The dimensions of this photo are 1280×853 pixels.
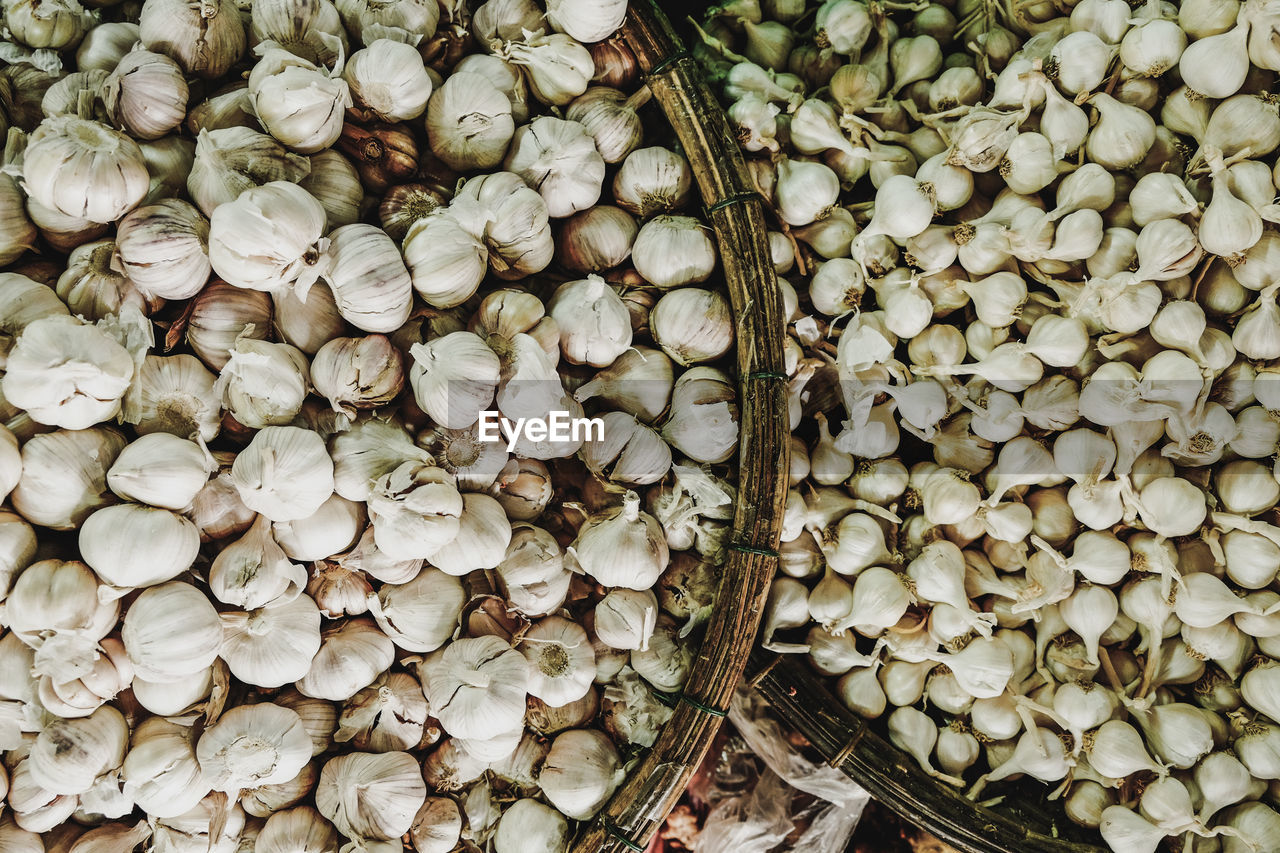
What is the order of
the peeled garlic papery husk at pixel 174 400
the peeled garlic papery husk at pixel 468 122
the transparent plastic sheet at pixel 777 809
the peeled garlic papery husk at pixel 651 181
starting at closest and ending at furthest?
the peeled garlic papery husk at pixel 174 400, the peeled garlic papery husk at pixel 468 122, the peeled garlic papery husk at pixel 651 181, the transparent plastic sheet at pixel 777 809

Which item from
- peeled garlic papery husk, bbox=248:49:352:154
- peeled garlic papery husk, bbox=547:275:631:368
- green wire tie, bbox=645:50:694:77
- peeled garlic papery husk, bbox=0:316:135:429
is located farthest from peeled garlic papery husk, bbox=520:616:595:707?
green wire tie, bbox=645:50:694:77

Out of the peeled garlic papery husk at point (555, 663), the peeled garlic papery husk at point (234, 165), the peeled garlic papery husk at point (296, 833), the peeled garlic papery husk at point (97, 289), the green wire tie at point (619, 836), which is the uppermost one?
the peeled garlic papery husk at point (234, 165)

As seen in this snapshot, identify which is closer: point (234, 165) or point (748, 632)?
point (234, 165)

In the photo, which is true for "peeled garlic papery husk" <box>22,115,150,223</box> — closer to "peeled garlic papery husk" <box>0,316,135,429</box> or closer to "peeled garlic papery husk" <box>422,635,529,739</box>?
"peeled garlic papery husk" <box>0,316,135,429</box>

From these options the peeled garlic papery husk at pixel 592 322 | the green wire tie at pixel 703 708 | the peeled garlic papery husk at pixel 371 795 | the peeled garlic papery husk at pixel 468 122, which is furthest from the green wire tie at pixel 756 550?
the peeled garlic papery husk at pixel 468 122

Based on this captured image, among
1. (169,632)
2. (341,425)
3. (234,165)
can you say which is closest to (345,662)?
(169,632)

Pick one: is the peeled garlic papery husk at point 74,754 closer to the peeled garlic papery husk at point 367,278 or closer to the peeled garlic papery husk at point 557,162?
the peeled garlic papery husk at point 367,278

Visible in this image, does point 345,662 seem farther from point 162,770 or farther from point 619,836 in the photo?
point 619,836

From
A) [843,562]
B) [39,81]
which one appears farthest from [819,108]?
[39,81]

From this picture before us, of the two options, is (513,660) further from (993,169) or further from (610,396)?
(993,169)
